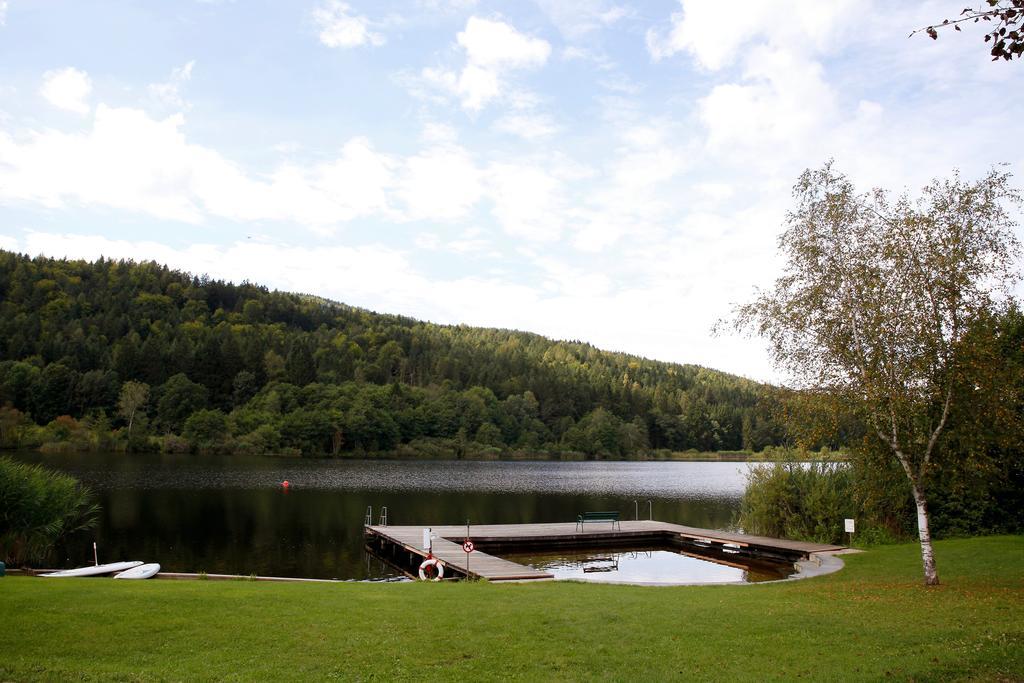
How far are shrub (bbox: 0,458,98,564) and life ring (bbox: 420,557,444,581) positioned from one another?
1065 cm

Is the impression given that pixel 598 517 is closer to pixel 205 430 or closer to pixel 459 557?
pixel 459 557

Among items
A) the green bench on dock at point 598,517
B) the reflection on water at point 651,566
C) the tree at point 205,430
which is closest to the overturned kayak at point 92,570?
the reflection on water at point 651,566

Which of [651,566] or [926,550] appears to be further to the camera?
[651,566]

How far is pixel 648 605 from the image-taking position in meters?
13.0

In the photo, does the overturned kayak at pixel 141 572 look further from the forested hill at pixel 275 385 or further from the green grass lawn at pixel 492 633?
the forested hill at pixel 275 385

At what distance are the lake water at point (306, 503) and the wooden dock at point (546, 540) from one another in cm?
154

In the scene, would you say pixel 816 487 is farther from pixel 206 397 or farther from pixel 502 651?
pixel 206 397

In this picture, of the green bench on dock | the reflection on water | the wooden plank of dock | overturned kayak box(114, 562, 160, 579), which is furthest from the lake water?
the green bench on dock

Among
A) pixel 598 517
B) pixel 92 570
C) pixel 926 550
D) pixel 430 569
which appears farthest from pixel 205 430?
pixel 926 550

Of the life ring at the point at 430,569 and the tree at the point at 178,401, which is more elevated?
the tree at the point at 178,401

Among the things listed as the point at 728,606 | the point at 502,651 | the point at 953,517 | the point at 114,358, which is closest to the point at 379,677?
the point at 502,651

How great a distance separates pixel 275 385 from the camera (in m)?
101

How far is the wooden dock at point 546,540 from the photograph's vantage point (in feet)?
71.1

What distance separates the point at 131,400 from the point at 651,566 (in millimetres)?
81093
